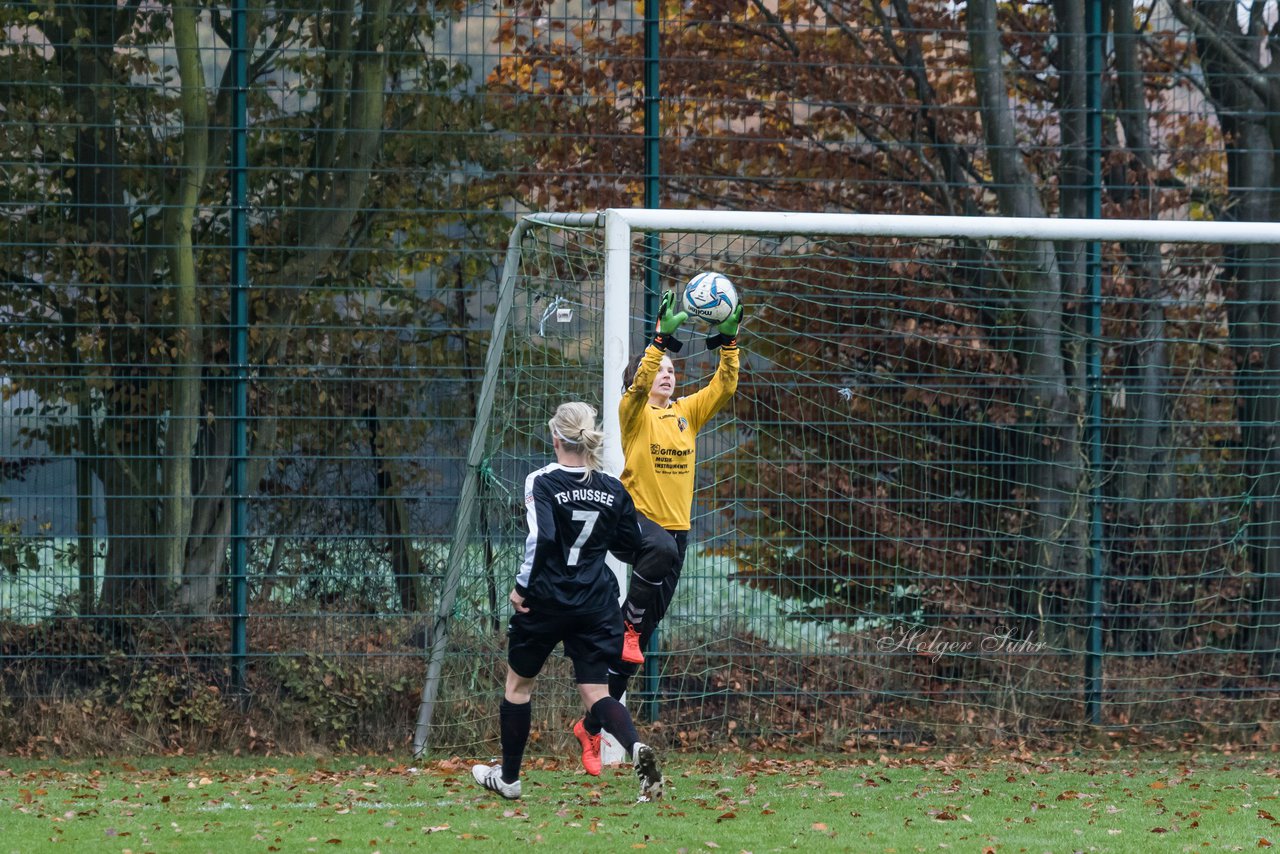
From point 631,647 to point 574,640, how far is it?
0.94 metres

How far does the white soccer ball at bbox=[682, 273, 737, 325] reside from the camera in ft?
23.9

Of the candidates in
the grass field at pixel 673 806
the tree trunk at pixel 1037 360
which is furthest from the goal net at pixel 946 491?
the grass field at pixel 673 806

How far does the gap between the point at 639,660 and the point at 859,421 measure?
2.70m

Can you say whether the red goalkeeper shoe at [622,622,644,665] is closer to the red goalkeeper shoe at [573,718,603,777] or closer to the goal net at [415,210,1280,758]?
the red goalkeeper shoe at [573,718,603,777]

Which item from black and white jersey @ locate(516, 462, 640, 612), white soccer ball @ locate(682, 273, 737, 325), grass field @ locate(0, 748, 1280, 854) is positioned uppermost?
white soccer ball @ locate(682, 273, 737, 325)

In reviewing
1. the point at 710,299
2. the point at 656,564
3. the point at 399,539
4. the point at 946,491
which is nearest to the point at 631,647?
the point at 656,564

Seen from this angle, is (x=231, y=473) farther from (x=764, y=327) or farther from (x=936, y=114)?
(x=936, y=114)

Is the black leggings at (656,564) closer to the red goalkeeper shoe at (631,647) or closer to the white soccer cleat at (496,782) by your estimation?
the red goalkeeper shoe at (631,647)

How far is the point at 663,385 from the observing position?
25.1ft

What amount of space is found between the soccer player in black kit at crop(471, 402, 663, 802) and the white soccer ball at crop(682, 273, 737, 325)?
1000 mm

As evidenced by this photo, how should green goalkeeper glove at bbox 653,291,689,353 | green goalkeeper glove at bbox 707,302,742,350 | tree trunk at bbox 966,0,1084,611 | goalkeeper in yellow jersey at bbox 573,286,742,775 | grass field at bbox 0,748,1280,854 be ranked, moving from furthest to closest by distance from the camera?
tree trunk at bbox 966,0,1084,611, goalkeeper in yellow jersey at bbox 573,286,742,775, green goalkeeper glove at bbox 707,302,742,350, green goalkeeper glove at bbox 653,291,689,353, grass field at bbox 0,748,1280,854

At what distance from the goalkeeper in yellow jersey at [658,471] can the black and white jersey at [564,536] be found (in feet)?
3.15

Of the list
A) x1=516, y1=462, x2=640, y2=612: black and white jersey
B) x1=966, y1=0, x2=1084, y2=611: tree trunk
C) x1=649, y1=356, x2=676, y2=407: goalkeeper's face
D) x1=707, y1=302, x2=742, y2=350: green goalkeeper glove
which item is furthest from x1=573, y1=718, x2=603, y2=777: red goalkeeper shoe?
x1=966, y1=0, x2=1084, y2=611: tree trunk

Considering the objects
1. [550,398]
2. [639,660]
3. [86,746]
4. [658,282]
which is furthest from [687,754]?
[86,746]
